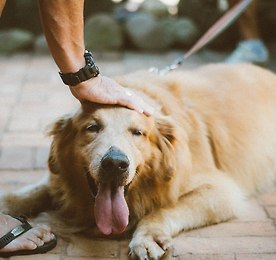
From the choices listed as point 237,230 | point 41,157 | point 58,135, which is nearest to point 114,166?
point 58,135

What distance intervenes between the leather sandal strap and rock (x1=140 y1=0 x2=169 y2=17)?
205 inches

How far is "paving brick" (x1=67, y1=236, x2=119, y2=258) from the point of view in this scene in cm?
250

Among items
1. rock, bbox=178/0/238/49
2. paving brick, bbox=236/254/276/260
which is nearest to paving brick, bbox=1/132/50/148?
paving brick, bbox=236/254/276/260

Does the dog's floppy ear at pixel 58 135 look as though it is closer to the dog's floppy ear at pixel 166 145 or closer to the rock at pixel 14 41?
the dog's floppy ear at pixel 166 145

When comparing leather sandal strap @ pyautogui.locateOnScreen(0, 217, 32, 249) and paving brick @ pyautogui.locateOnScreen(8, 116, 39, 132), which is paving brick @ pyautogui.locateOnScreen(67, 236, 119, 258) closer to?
leather sandal strap @ pyautogui.locateOnScreen(0, 217, 32, 249)

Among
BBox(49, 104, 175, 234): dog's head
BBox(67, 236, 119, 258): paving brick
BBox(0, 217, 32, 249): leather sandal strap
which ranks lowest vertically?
BBox(67, 236, 119, 258): paving brick

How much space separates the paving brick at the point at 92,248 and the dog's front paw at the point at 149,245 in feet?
0.34

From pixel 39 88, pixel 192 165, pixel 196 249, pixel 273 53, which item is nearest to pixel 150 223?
pixel 196 249

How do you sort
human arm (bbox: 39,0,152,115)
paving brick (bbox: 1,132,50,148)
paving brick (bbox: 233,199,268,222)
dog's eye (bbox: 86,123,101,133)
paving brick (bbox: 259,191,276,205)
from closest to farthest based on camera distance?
human arm (bbox: 39,0,152,115) → dog's eye (bbox: 86,123,101,133) → paving brick (bbox: 233,199,268,222) → paving brick (bbox: 259,191,276,205) → paving brick (bbox: 1,132,50,148)

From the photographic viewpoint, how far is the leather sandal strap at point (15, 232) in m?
2.44

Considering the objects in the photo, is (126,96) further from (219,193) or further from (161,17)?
(161,17)

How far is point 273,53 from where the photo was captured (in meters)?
6.44

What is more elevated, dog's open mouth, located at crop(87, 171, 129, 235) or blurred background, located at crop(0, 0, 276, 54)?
dog's open mouth, located at crop(87, 171, 129, 235)

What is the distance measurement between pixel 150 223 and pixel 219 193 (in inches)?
17.6
